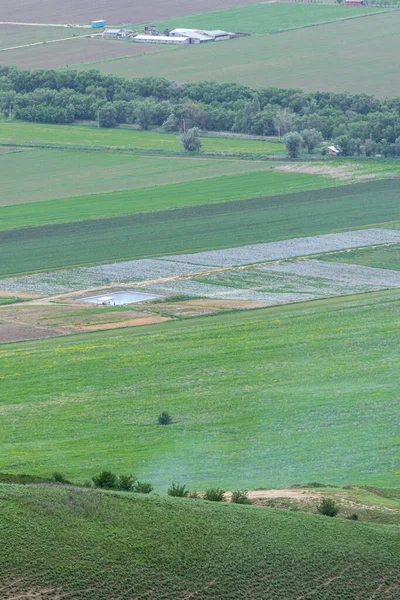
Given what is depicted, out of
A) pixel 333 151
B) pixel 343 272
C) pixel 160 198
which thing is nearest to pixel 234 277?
pixel 343 272

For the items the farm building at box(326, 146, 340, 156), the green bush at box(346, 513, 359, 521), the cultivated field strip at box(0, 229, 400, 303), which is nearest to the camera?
the green bush at box(346, 513, 359, 521)

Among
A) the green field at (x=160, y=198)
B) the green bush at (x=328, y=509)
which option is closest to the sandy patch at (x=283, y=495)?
the green bush at (x=328, y=509)

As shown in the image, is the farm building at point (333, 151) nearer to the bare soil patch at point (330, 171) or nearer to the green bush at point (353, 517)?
the bare soil patch at point (330, 171)

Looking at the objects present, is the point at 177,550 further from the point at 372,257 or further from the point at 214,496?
the point at 372,257

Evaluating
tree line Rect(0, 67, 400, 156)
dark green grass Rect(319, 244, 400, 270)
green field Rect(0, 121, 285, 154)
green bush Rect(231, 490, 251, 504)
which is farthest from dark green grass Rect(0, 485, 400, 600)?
green field Rect(0, 121, 285, 154)

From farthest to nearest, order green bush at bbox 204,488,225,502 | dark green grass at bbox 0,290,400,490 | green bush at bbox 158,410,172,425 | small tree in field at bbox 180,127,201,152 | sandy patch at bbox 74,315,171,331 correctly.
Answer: small tree in field at bbox 180,127,201,152 < sandy patch at bbox 74,315,171,331 < green bush at bbox 158,410,172,425 < dark green grass at bbox 0,290,400,490 < green bush at bbox 204,488,225,502

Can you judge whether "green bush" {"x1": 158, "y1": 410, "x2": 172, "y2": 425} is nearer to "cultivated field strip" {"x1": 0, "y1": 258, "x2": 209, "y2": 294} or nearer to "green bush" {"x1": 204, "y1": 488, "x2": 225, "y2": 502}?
"green bush" {"x1": 204, "y1": 488, "x2": 225, "y2": 502}
